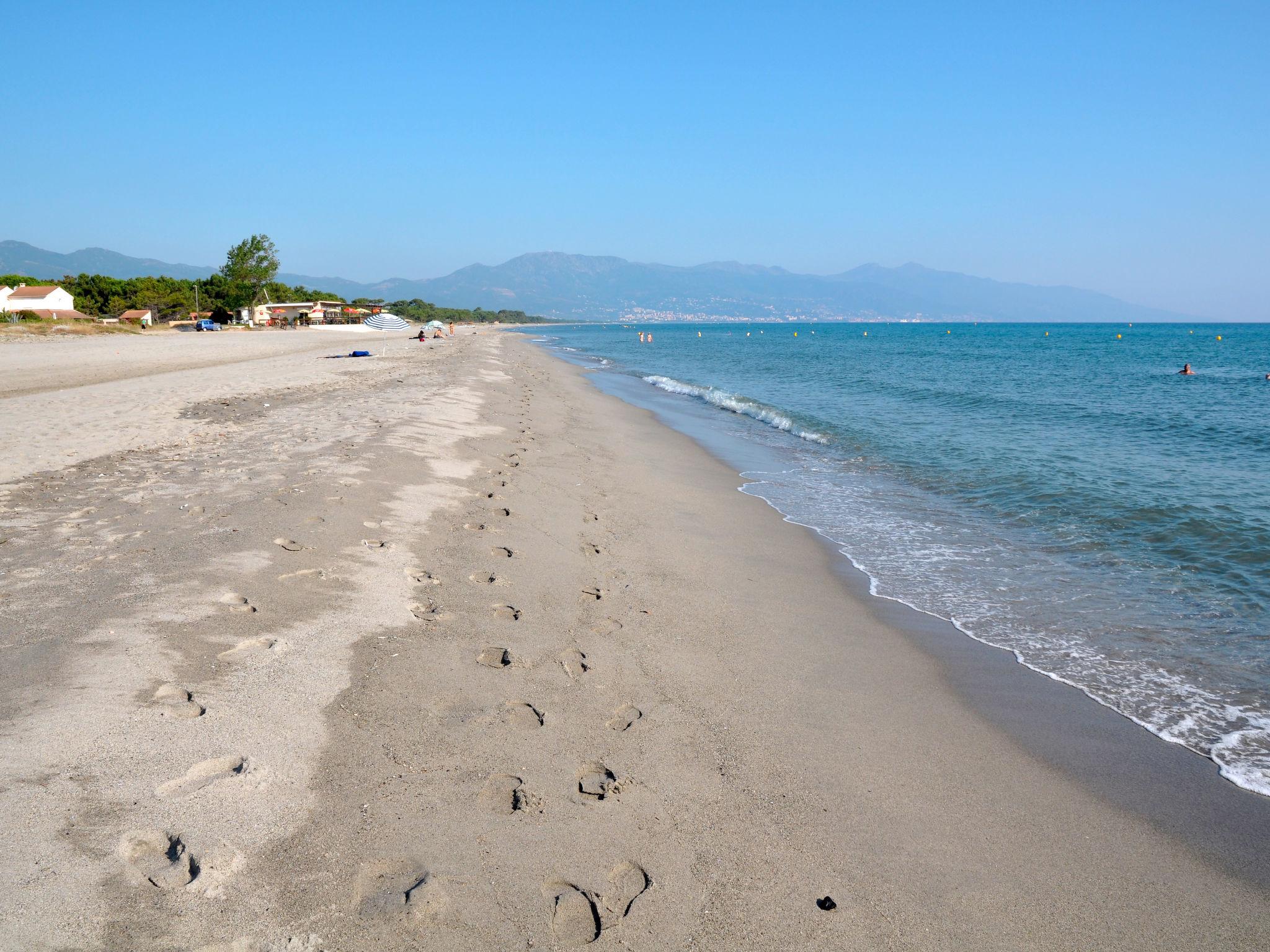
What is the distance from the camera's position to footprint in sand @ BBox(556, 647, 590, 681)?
469 cm

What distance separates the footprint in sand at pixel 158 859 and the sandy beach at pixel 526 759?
1 cm

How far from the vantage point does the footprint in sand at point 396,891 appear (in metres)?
2.65

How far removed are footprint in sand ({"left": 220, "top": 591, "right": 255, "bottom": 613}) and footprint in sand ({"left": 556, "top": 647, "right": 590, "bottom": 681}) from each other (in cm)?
206

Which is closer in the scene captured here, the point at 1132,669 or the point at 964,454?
the point at 1132,669

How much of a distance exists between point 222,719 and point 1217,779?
17.0ft

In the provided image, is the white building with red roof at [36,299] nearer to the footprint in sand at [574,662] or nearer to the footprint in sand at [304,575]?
the footprint in sand at [304,575]

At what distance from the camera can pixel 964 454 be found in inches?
577

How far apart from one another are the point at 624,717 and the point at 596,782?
69 cm

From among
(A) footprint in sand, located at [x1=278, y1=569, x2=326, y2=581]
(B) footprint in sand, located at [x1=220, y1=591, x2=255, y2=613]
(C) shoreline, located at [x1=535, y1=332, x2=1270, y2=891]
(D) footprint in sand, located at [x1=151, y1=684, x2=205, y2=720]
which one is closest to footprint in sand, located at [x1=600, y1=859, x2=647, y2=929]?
(D) footprint in sand, located at [x1=151, y1=684, x2=205, y2=720]

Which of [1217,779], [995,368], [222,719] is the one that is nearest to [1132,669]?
[1217,779]

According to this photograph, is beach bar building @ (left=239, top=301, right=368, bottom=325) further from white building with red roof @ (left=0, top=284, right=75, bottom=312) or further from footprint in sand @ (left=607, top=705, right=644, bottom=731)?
footprint in sand @ (left=607, top=705, right=644, bottom=731)

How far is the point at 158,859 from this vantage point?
269 cm

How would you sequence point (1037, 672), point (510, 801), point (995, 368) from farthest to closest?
point (995, 368) < point (1037, 672) < point (510, 801)

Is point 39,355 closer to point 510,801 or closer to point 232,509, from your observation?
point 232,509
